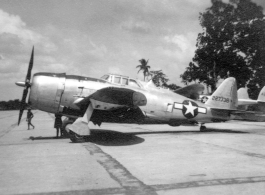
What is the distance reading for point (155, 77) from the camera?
67.9 meters

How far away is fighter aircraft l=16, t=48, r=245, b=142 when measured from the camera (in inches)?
335

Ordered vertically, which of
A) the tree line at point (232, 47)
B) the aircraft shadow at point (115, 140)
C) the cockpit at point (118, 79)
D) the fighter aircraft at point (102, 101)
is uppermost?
the tree line at point (232, 47)

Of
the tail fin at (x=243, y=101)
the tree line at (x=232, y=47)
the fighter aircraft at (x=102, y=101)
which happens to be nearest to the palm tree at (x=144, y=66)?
the tree line at (x=232, y=47)

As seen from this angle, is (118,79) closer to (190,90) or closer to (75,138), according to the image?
(75,138)

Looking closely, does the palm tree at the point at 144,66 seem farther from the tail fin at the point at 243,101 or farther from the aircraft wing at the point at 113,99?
the aircraft wing at the point at 113,99

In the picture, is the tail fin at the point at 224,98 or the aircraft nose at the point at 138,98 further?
the tail fin at the point at 224,98

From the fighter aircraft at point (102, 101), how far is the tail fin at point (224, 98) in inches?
35.5

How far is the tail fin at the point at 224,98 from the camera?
40.5ft

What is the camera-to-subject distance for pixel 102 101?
28.5 feet

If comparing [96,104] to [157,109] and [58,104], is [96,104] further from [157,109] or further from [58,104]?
[157,109]

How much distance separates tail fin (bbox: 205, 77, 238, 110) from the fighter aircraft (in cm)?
90

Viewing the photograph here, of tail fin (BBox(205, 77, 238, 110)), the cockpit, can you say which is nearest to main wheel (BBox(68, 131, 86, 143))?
the cockpit

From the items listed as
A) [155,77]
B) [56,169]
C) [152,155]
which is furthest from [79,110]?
[155,77]

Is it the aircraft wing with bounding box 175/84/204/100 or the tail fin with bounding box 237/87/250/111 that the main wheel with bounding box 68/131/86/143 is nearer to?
the aircraft wing with bounding box 175/84/204/100
